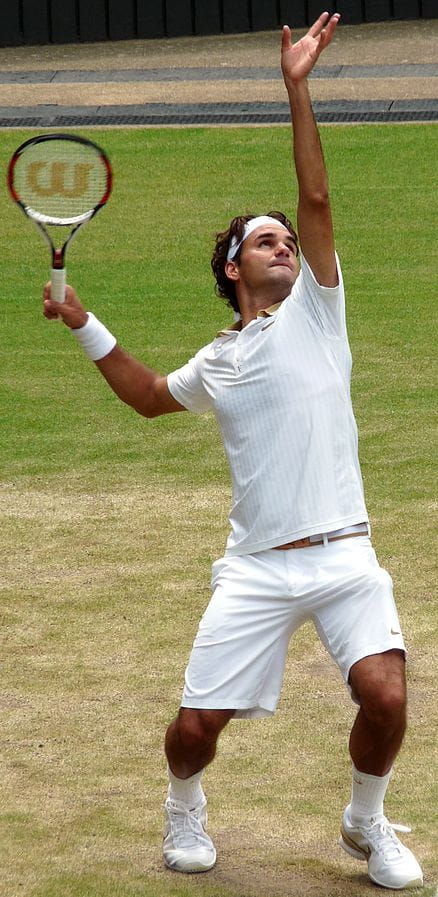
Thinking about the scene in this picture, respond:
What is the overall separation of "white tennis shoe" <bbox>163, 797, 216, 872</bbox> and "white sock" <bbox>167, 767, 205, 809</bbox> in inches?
0.6

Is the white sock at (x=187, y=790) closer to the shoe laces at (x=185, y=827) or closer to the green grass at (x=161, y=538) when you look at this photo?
the shoe laces at (x=185, y=827)

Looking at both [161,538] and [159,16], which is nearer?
[161,538]

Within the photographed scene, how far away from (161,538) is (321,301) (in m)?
3.21

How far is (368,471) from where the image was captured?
8.53 meters

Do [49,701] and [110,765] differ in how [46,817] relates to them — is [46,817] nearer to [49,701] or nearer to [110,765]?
[110,765]

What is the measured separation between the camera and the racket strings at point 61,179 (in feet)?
17.6

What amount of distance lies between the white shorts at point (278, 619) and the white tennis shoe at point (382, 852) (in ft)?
1.68

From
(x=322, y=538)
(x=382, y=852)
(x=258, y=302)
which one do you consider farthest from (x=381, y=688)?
(x=258, y=302)

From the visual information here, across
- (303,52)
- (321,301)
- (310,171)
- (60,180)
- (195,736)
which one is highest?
(303,52)

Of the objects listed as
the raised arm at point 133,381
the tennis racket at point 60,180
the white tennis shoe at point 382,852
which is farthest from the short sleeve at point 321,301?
the white tennis shoe at point 382,852

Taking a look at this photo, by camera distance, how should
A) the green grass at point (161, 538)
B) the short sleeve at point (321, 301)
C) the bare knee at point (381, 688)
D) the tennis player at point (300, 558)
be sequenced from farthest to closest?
1. the green grass at point (161, 538)
2. the short sleeve at point (321, 301)
3. the tennis player at point (300, 558)
4. the bare knee at point (381, 688)

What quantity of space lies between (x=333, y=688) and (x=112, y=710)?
2.96 ft

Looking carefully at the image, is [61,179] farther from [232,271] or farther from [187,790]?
[187,790]

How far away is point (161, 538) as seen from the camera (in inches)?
303
